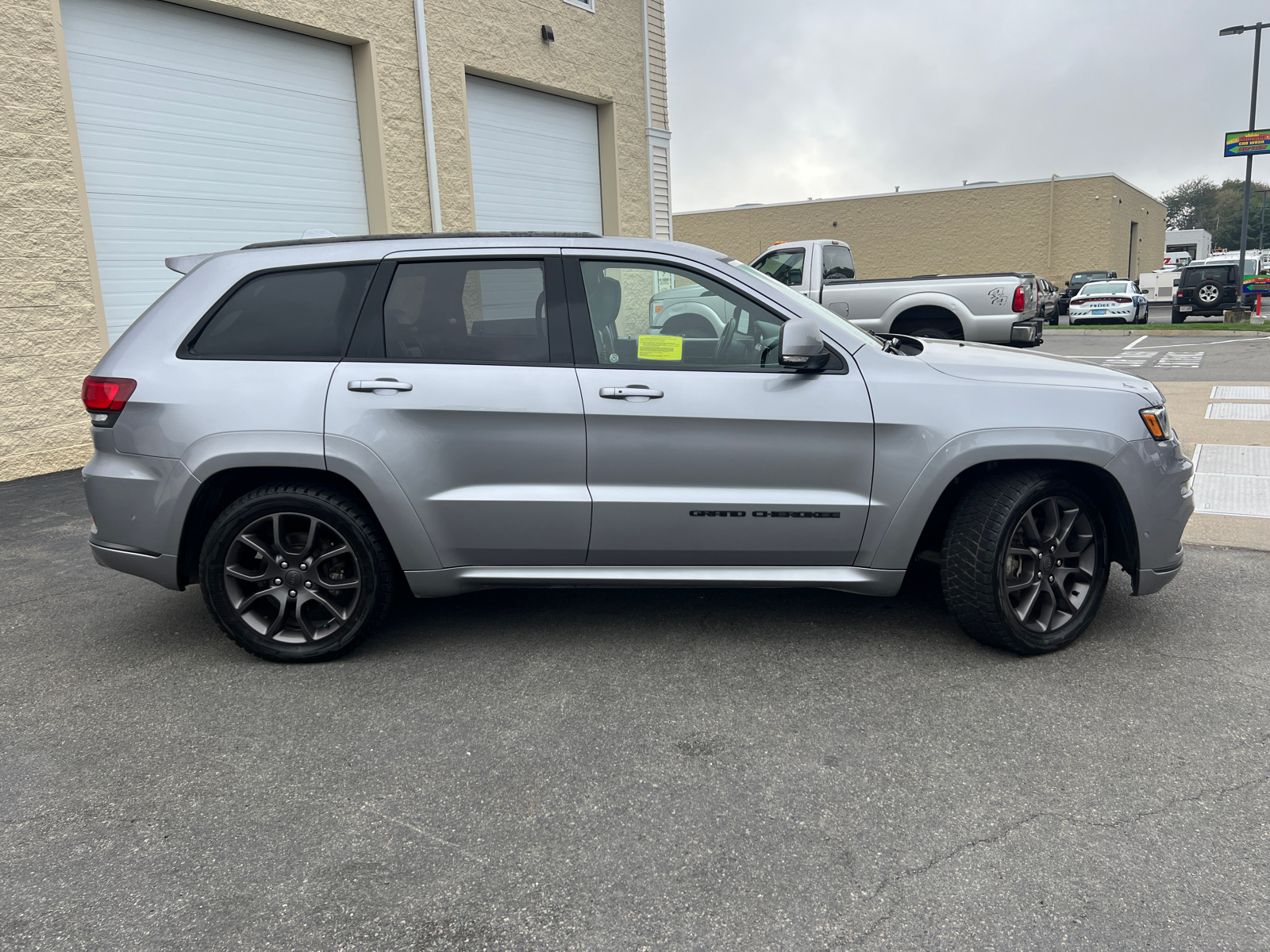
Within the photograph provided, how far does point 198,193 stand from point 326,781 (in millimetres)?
8161

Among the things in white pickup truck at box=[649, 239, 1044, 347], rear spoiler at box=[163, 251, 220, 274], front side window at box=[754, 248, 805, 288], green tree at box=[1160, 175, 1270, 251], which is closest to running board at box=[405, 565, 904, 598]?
rear spoiler at box=[163, 251, 220, 274]

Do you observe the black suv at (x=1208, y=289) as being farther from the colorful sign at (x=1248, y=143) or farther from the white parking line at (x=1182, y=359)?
the white parking line at (x=1182, y=359)

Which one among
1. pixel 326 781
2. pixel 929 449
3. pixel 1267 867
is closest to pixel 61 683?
pixel 326 781

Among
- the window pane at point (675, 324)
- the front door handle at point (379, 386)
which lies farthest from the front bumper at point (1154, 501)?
the front door handle at point (379, 386)

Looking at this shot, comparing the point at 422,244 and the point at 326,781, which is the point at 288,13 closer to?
the point at 422,244

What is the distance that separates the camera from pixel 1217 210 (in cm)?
10519

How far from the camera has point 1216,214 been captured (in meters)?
105

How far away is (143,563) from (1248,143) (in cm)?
2962

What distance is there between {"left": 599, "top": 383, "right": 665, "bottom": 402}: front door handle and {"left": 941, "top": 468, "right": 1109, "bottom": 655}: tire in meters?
1.38

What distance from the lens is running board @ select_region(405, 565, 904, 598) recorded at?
386 centimetres

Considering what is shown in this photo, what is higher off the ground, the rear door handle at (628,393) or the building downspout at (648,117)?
the building downspout at (648,117)

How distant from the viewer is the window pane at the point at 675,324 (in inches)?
151

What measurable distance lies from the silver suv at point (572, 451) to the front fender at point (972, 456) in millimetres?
10

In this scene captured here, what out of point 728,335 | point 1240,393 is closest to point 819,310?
point 728,335
